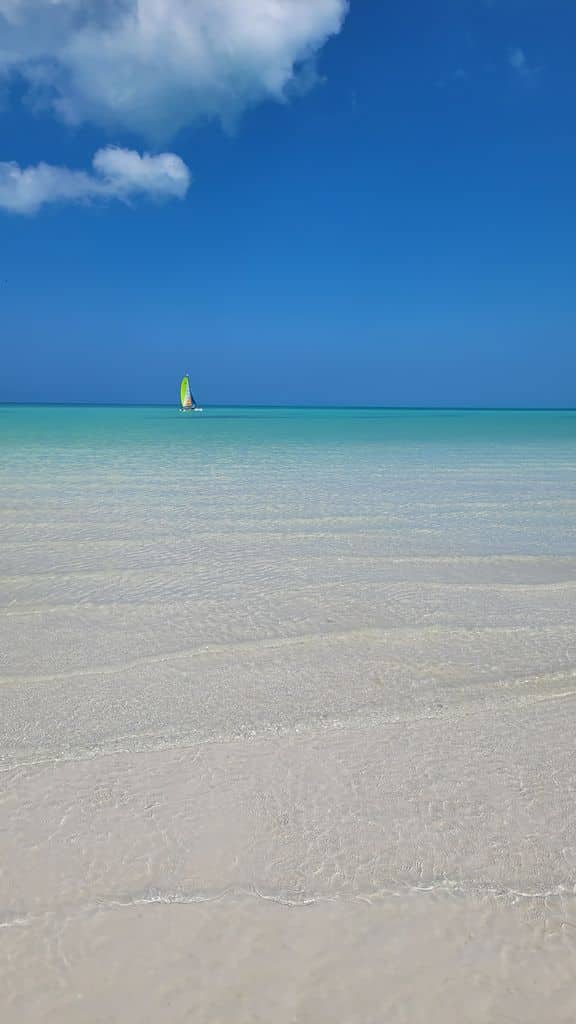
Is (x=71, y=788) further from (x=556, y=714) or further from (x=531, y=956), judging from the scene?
(x=556, y=714)

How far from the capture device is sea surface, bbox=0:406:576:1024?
145cm

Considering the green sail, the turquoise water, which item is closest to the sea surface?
the turquoise water

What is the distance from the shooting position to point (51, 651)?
3.31 meters

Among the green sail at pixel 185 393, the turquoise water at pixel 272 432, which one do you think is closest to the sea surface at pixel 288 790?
the turquoise water at pixel 272 432

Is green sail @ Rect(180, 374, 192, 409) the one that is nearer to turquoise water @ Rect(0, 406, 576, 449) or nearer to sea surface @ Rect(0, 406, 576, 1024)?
turquoise water @ Rect(0, 406, 576, 449)

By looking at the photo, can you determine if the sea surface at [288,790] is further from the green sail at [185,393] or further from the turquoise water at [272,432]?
the green sail at [185,393]

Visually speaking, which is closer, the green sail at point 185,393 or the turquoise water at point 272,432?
the turquoise water at point 272,432

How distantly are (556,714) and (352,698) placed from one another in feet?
2.83

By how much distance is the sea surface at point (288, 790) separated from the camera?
145cm

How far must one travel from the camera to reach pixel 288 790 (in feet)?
6.91

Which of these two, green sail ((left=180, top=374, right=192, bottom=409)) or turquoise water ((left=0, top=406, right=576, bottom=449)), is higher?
green sail ((left=180, top=374, right=192, bottom=409))

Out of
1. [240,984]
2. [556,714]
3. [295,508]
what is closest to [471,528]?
Result: [295,508]

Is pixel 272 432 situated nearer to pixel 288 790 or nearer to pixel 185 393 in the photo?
pixel 288 790

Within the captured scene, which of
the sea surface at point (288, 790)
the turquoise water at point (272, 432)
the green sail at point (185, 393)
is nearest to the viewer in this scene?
the sea surface at point (288, 790)
